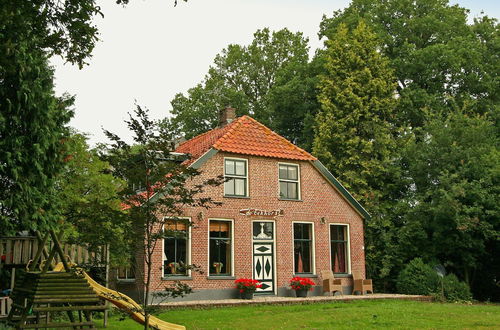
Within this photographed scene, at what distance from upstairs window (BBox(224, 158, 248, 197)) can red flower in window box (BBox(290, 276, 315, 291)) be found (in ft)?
11.9

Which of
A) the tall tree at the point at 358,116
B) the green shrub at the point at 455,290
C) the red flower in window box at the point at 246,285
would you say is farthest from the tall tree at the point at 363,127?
the red flower in window box at the point at 246,285

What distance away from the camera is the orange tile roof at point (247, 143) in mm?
20203

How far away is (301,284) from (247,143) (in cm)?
557

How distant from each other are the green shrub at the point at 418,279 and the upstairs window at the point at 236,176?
7.78m

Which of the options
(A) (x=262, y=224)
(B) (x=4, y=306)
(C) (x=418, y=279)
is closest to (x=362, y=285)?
(C) (x=418, y=279)

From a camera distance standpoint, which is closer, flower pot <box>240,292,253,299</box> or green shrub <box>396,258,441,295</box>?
flower pot <box>240,292,253,299</box>

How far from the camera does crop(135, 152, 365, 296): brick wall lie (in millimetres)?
18938

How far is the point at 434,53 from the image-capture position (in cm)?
2777

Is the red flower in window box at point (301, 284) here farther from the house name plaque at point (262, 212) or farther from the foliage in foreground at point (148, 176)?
the foliage in foreground at point (148, 176)

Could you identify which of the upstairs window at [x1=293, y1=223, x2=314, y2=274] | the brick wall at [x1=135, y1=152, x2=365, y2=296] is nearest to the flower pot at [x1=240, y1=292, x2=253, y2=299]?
the brick wall at [x1=135, y1=152, x2=365, y2=296]

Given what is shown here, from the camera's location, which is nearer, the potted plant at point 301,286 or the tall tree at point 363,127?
the potted plant at point 301,286

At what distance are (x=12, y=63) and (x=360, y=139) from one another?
21.2m

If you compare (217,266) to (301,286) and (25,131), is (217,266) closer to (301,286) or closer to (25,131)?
(301,286)

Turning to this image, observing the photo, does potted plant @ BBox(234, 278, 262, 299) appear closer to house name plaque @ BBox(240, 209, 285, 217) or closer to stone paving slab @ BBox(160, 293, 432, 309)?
stone paving slab @ BBox(160, 293, 432, 309)
